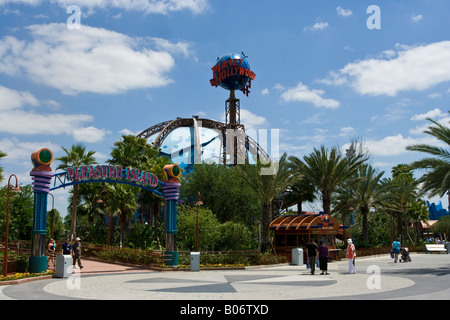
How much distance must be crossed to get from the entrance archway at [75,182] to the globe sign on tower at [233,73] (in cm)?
3877

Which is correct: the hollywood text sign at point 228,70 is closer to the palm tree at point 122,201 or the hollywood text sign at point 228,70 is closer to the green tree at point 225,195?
the green tree at point 225,195

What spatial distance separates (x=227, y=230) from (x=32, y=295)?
78.1 feet

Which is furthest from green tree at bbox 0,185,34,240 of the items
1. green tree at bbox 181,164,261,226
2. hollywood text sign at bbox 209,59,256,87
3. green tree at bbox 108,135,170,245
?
hollywood text sign at bbox 209,59,256,87

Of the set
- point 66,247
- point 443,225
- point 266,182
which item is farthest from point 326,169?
point 443,225

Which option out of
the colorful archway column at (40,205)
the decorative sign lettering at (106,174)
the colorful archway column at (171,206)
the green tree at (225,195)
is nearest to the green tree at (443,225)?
the green tree at (225,195)

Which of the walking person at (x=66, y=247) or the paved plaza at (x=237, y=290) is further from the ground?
the walking person at (x=66, y=247)

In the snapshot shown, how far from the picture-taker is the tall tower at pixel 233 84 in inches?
2534

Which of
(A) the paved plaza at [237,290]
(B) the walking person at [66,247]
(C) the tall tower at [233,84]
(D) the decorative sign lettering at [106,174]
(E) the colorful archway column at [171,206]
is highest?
(C) the tall tower at [233,84]

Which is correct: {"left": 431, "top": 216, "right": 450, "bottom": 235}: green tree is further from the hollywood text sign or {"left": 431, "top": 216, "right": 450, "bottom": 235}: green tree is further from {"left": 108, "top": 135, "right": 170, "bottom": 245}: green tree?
{"left": 108, "top": 135, "right": 170, "bottom": 245}: green tree

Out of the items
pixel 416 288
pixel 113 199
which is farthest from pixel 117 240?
pixel 416 288

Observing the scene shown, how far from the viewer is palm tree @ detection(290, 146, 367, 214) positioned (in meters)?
37.2

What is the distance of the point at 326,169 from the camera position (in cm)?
3712

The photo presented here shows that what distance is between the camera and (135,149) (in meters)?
40.6

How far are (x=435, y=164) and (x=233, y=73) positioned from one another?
1702 inches
